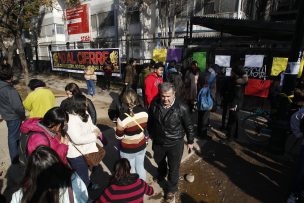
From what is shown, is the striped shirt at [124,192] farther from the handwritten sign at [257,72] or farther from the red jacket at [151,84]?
the handwritten sign at [257,72]

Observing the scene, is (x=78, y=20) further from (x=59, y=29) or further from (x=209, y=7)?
(x=209, y=7)

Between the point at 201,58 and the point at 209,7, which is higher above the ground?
the point at 209,7

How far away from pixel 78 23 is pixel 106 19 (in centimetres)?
522

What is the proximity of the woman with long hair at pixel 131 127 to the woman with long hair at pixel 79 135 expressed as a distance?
0.38 metres

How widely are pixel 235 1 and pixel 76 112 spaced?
1821 centimetres

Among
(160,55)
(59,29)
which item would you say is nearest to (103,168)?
(160,55)

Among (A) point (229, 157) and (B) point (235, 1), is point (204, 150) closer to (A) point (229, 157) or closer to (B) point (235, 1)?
(A) point (229, 157)

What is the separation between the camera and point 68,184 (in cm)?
178

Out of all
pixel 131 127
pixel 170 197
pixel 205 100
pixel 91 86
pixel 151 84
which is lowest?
pixel 170 197

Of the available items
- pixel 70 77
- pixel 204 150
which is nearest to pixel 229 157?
pixel 204 150

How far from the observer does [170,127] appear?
3.12 metres

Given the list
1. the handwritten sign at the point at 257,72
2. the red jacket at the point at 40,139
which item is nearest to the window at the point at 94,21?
the handwritten sign at the point at 257,72

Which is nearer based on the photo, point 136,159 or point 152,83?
point 136,159

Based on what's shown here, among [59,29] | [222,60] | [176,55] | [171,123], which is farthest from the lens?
[59,29]
